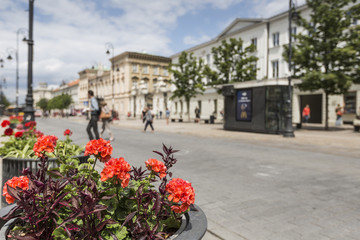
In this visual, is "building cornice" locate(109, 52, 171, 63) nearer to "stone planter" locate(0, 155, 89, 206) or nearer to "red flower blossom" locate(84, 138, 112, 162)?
"stone planter" locate(0, 155, 89, 206)

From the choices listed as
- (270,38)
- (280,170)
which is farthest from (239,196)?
(270,38)

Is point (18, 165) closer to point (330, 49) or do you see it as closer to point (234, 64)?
point (330, 49)

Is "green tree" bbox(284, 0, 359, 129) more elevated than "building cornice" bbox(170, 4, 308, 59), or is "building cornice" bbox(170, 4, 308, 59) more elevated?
"building cornice" bbox(170, 4, 308, 59)

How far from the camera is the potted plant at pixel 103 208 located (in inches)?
60.5

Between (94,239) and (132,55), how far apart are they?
69.6 meters

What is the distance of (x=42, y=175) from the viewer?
1.85 metres

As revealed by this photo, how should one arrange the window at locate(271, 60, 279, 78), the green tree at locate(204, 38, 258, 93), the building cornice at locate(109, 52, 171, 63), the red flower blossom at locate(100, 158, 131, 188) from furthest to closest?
the building cornice at locate(109, 52, 171, 63) → the window at locate(271, 60, 279, 78) → the green tree at locate(204, 38, 258, 93) → the red flower blossom at locate(100, 158, 131, 188)

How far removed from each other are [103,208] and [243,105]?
685 inches

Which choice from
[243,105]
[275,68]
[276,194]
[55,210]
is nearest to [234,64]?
[275,68]

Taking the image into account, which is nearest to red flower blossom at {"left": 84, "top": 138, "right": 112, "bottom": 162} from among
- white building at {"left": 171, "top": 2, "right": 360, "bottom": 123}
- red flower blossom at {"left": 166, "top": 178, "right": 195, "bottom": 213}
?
red flower blossom at {"left": 166, "top": 178, "right": 195, "bottom": 213}

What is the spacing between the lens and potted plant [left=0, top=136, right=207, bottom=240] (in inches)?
60.5

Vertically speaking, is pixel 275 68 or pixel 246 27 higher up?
pixel 246 27

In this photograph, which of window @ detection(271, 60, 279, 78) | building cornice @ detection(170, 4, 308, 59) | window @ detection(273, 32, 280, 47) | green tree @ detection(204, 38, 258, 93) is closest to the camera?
green tree @ detection(204, 38, 258, 93)

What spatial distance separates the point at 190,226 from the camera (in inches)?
68.7
